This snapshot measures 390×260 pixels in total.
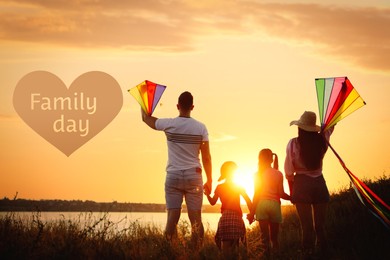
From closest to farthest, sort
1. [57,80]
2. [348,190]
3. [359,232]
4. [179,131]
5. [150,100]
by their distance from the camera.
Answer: [179,131] < [150,100] < [359,232] < [348,190] < [57,80]

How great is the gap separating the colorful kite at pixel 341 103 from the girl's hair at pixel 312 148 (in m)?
0.42

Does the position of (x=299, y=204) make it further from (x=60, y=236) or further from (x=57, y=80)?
(x=57, y=80)

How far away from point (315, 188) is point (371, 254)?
2515mm

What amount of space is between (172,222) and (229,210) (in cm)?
96

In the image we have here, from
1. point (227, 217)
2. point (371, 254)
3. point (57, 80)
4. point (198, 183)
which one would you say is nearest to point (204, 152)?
point (198, 183)

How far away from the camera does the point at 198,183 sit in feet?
30.3

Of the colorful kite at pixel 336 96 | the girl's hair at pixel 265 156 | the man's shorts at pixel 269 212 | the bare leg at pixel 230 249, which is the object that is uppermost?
the colorful kite at pixel 336 96

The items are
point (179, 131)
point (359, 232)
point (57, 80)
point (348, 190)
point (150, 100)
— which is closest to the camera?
point (179, 131)

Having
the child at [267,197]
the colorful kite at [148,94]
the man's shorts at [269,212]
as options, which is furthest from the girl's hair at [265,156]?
the colorful kite at [148,94]

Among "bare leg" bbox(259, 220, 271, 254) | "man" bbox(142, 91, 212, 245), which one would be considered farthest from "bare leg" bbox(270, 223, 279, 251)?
"man" bbox(142, 91, 212, 245)

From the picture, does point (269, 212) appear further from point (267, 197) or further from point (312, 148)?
point (312, 148)

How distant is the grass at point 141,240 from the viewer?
888 cm

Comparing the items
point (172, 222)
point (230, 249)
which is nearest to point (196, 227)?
point (172, 222)

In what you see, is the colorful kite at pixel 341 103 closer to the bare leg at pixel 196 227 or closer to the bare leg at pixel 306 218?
the bare leg at pixel 306 218
